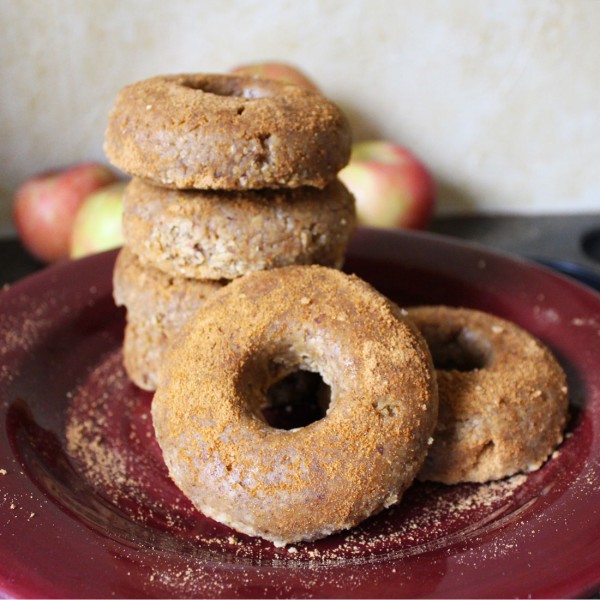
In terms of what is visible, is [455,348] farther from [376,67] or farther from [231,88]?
[376,67]

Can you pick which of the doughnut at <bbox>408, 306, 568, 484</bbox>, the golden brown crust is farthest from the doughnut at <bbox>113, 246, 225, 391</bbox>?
the doughnut at <bbox>408, 306, 568, 484</bbox>

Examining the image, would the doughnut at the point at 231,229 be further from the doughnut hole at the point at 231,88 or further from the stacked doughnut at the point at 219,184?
the doughnut hole at the point at 231,88

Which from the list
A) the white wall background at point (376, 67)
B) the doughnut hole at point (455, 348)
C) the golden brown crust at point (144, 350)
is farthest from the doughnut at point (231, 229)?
the white wall background at point (376, 67)

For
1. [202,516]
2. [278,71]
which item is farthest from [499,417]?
[278,71]

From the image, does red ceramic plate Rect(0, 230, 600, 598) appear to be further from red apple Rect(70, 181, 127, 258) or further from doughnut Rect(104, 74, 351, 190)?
doughnut Rect(104, 74, 351, 190)

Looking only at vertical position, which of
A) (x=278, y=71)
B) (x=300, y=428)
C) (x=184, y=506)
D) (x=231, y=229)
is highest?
(x=278, y=71)

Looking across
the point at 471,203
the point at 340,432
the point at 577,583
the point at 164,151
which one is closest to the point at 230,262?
the point at 164,151

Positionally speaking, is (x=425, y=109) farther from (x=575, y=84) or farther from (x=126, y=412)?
(x=126, y=412)
